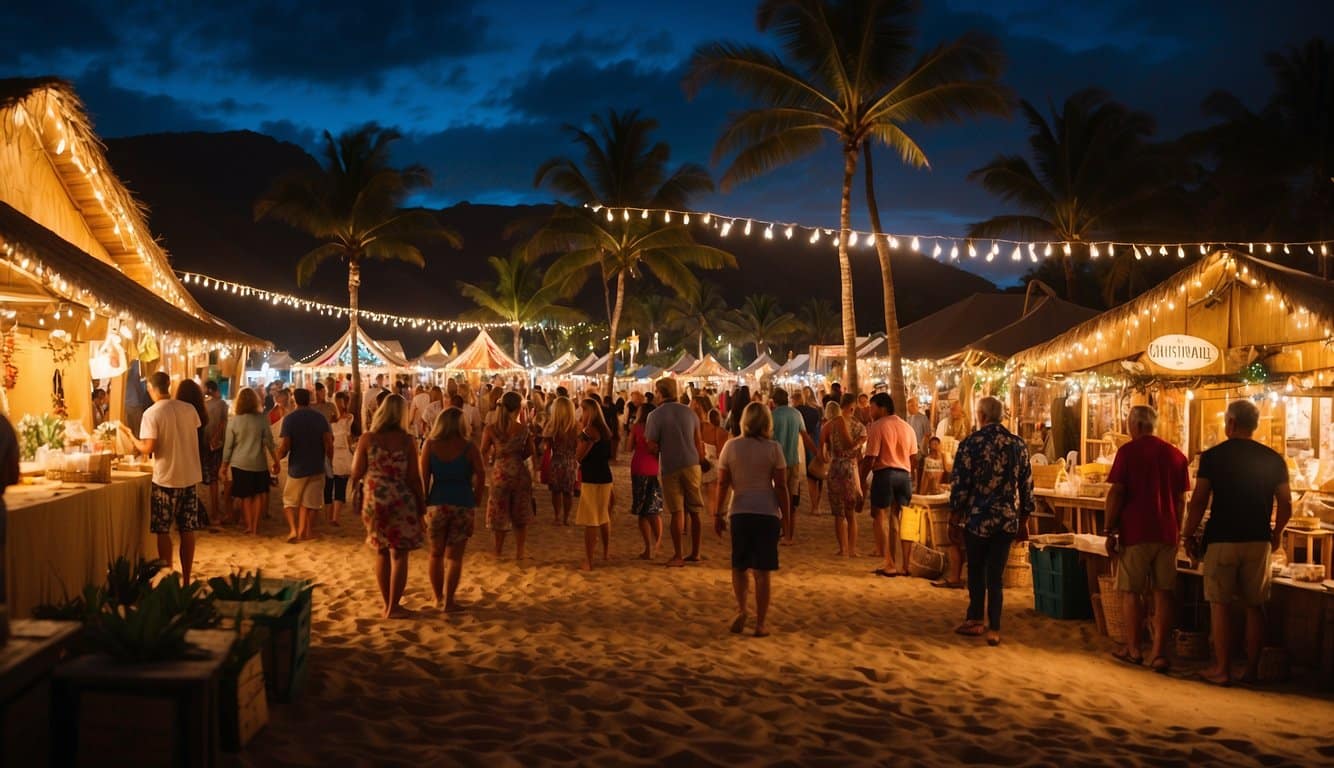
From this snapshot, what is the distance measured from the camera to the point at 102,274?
8.19 meters

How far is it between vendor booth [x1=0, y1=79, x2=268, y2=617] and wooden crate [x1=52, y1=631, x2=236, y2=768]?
1.14 m

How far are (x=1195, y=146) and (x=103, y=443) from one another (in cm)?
3019

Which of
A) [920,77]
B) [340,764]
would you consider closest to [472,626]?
[340,764]

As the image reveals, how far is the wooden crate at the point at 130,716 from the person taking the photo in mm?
3615

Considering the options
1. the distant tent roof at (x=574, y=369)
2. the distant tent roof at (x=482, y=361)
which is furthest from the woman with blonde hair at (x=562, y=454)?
the distant tent roof at (x=574, y=369)

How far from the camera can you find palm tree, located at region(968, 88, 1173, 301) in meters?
25.8

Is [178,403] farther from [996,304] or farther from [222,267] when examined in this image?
[222,267]

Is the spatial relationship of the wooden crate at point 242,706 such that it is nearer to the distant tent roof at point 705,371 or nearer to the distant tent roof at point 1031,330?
the distant tent roof at point 1031,330

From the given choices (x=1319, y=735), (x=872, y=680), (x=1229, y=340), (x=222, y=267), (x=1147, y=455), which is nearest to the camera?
(x=1319, y=735)

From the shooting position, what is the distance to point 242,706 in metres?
4.30

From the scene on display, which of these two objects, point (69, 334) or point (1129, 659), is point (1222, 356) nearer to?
point (1129, 659)

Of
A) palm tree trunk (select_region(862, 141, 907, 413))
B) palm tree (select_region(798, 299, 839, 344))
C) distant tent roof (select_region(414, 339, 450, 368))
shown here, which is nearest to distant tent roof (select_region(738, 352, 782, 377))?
distant tent roof (select_region(414, 339, 450, 368))

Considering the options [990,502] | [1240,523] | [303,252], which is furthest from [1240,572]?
[303,252]

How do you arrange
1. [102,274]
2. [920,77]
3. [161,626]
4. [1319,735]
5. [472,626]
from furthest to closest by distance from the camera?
[920,77] < [102,274] < [472,626] < [1319,735] < [161,626]
